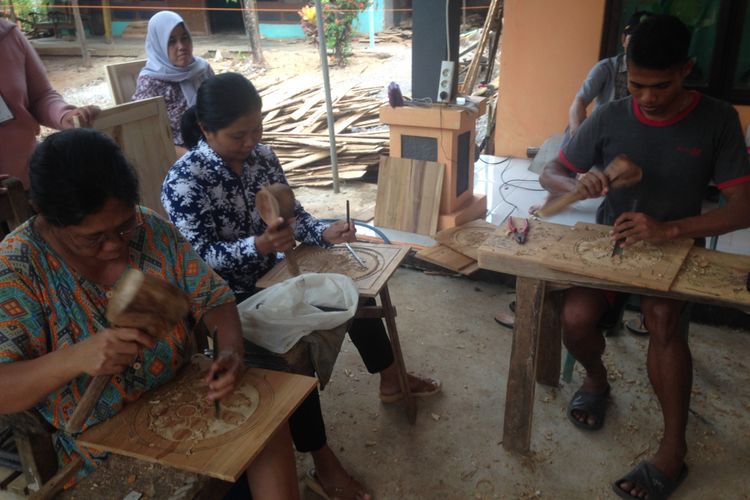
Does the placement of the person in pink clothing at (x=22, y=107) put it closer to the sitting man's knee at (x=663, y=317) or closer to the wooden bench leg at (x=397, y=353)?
the wooden bench leg at (x=397, y=353)

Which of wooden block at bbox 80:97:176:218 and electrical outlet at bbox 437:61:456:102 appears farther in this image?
electrical outlet at bbox 437:61:456:102

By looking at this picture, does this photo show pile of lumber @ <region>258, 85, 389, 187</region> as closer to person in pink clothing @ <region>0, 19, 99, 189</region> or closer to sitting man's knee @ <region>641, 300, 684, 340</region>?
person in pink clothing @ <region>0, 19, 99, 189</region>

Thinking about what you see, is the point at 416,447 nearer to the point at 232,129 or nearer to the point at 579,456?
the point at 579,456

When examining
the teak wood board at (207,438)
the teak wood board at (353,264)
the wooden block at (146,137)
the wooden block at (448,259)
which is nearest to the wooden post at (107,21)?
the wooden block at (146,137)

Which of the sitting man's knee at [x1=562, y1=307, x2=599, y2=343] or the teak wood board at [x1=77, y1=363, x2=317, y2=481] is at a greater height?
the teak wood board at [x1=77, y1=363, x2=317, y2=481]

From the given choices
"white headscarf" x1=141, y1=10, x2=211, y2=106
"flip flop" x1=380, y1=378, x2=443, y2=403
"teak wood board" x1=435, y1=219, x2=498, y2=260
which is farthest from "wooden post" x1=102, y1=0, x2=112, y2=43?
"flip flop" x1=380, y1=378, x2=443, y2=403

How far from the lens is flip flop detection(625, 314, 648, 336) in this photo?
3465mm

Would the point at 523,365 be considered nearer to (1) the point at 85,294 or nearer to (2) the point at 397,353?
(2) the point at 397,353

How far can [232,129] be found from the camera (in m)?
2.26

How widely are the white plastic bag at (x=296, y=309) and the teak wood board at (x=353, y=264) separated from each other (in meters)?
0.10

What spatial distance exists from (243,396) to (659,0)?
508 cm

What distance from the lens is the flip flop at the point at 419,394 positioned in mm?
2898

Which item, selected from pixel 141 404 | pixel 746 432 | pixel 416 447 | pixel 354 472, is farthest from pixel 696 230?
pixel 141 404

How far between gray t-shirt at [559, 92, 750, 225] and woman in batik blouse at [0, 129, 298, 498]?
73.9 inches
